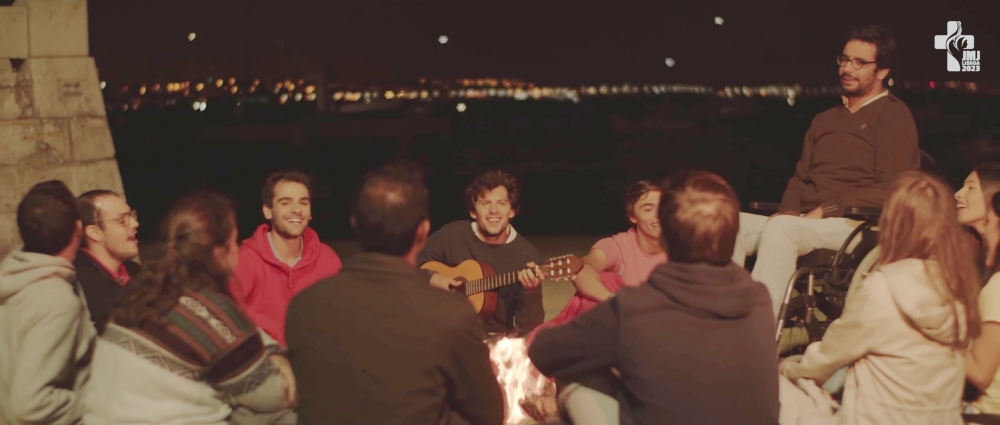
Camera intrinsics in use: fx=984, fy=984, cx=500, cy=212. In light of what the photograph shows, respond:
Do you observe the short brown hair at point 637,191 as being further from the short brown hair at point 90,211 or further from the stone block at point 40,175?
the stone block at point 40,175

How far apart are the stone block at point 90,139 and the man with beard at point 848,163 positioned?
15.4ft

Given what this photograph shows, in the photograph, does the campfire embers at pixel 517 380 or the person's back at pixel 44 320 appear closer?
the person's back at pixel 44 320

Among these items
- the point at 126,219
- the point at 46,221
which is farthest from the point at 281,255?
the point at 46,221

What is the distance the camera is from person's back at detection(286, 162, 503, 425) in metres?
2.94

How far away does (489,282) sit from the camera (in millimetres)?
5602

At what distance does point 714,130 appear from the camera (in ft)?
159

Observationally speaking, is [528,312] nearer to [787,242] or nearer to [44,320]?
[787,242]

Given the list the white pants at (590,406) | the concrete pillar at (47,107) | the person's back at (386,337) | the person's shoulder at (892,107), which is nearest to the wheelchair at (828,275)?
the person's shoulder at (892,107)

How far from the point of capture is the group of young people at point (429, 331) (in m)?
2.97

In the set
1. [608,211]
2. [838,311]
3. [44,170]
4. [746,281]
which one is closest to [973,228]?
[838,311]

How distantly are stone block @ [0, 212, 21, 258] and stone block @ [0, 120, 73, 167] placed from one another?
0.38 m

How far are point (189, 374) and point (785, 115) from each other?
62.8m

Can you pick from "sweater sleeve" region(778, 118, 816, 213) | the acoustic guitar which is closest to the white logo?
"sweater sleeve" region(778, 118, 816, 213)

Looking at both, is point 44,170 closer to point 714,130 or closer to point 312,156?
point 312,156
